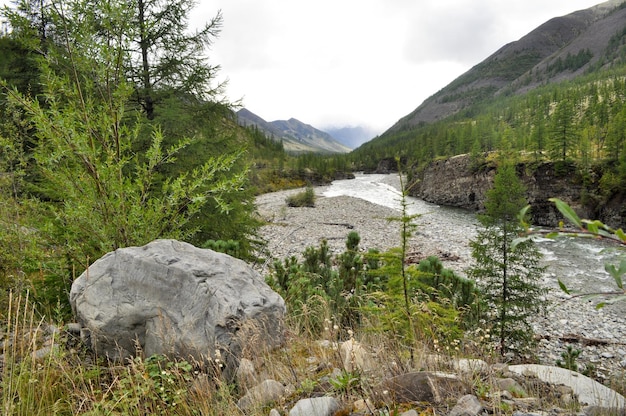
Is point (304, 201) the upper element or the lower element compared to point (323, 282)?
upper

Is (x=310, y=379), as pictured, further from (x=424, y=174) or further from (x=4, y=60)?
(x=424, y=174)

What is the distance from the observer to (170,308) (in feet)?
11.4

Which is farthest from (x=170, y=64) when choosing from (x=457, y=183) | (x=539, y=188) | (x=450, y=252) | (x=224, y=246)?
(x=457, y=183)

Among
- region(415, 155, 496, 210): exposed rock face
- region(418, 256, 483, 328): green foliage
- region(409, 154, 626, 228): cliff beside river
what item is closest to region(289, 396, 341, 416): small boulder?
region(418, 256, 483, 328): green foliage

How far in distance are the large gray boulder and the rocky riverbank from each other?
1.73 m

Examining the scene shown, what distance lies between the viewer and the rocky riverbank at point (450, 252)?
811cm

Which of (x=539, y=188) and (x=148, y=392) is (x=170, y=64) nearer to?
(x=148, y=392)

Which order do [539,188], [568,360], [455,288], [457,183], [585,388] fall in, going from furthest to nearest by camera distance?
[457,183], [539,188], [455,288], [568,360], [585,388]

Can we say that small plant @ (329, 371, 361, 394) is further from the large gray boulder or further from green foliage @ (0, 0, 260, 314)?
green foliage @ (0, 0, 260, 314)

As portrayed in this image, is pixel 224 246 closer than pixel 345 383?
No

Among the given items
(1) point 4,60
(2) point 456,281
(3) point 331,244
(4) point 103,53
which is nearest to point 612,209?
(3) point 331,244

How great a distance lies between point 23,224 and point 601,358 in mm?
12357

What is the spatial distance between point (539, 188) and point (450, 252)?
22752 millimetres

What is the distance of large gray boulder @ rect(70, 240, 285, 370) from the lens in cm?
324
